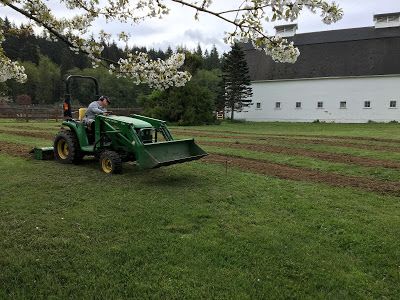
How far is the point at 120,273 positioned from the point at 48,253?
3.42 ft

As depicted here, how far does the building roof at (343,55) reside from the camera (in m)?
41.5

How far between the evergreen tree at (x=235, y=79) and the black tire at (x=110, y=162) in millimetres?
34626

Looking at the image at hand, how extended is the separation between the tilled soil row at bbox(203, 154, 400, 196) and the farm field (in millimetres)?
67

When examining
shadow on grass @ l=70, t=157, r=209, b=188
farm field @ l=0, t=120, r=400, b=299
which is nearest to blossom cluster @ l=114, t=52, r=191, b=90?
farm field @ l=0, t=120, r=400, b=299

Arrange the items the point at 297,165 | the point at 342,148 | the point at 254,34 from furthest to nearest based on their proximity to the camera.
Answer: the point at 342,148, the point at 297,165, the point at 254,34

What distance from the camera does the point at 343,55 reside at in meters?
43.9

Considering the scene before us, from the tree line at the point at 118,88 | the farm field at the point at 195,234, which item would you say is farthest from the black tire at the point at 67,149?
the tree line at the point at 118,88

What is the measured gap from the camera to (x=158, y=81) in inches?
222

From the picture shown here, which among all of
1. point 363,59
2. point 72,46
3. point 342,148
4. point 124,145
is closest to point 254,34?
point 72,46

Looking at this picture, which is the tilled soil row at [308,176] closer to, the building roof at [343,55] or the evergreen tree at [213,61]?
the building roof at [343,55]

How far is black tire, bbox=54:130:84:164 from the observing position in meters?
10.3

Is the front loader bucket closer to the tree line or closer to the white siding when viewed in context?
the tree line

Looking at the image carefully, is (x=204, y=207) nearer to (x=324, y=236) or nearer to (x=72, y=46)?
(x=324, y=236)

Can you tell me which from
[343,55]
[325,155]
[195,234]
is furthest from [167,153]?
[343,55]
